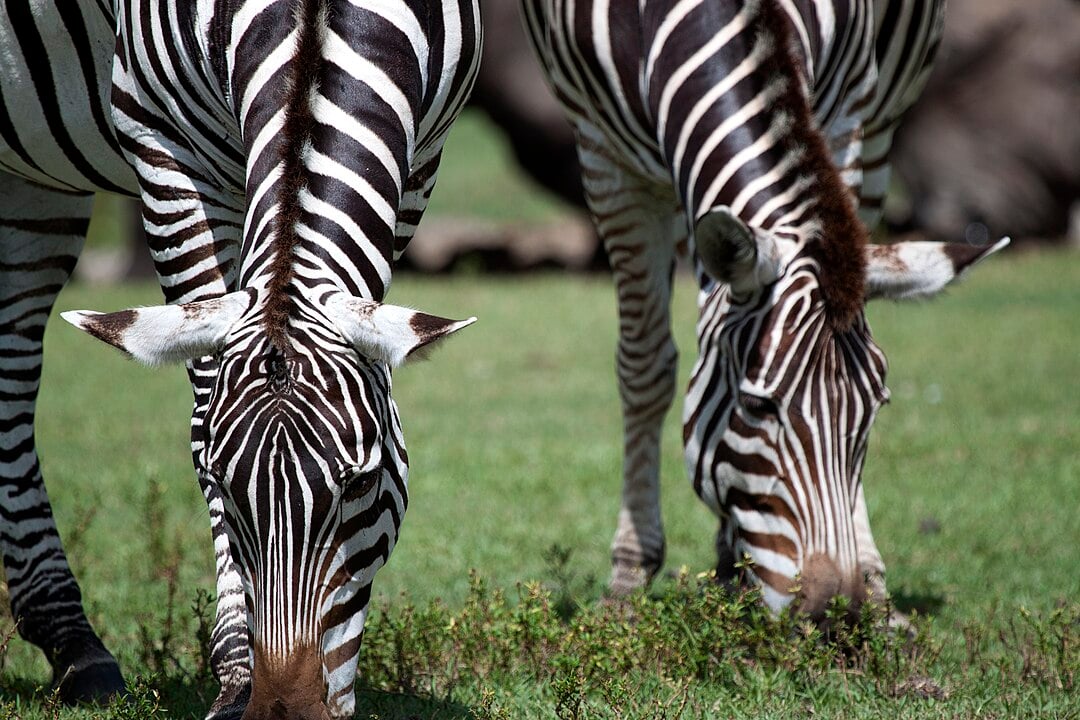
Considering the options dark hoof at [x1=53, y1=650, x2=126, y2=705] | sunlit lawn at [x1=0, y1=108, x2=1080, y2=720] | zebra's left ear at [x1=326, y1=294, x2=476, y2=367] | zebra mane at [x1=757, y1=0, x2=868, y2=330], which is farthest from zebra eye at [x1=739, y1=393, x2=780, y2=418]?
dark hoof at [x1=53, y1=650, x2=126, y2=705]

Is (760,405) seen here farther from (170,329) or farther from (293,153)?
(170,329)

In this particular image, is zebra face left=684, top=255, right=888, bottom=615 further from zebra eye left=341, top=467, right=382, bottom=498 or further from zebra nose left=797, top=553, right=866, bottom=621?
zebra eye left=341, top=467, right=382, bottom=498

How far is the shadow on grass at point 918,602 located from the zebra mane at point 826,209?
1780 millimetres

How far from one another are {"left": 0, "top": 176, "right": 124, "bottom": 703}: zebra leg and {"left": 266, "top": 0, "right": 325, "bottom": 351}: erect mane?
196 cm

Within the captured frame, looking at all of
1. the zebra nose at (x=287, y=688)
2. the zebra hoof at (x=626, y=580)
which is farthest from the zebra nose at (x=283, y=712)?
the zebra hoof at (x=626, y=580)

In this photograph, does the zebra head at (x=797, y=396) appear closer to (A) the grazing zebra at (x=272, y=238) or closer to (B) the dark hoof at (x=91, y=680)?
(A) the grazing zebra at (x=272, y=238)

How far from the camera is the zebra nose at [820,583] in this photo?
149 inches

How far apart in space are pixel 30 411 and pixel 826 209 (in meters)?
2.99

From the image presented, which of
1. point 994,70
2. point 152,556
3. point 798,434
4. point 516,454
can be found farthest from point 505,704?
point 994,70

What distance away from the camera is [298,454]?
2.62 m

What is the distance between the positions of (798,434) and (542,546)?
2.61 meters

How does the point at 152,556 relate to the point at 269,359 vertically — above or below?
below

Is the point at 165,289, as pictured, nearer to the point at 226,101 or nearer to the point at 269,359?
the point at 226,101

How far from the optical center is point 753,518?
155 inches
